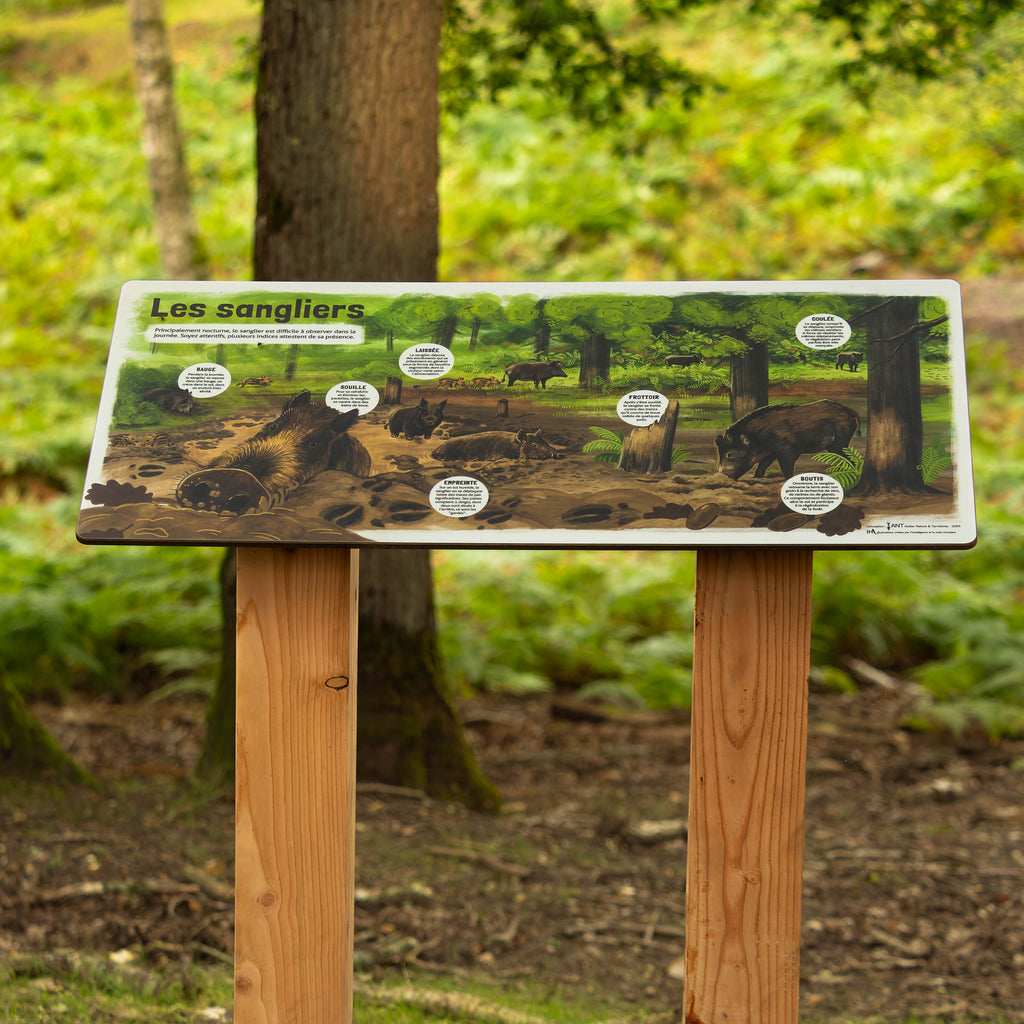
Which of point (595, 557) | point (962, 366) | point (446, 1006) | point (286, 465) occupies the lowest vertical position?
point (446, 1006)

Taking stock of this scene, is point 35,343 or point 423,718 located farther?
point 35,343

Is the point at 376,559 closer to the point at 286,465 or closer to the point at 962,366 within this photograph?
the point at 286,465

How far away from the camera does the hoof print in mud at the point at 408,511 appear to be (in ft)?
5.94

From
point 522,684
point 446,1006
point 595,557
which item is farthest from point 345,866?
point 595,557

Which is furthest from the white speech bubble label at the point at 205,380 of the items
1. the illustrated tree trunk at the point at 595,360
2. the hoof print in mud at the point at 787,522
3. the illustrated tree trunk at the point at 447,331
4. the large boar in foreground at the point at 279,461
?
the hoof print in mud at the point at 787,522

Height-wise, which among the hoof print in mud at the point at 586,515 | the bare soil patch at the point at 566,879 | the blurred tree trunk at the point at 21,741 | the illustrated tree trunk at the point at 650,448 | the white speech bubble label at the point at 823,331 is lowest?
the bare soil patch at the point at 566,879

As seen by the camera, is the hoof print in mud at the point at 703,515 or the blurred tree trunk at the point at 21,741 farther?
the blurred tree trunk at the point at 21,741

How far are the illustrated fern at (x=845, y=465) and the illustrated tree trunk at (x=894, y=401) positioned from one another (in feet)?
0.04

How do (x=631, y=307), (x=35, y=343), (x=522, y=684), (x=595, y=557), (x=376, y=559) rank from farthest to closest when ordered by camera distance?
(x=35, y=343)
(x=595, y=557)
(x=522, y=684)
(x=376, y=559)
(x=631, y=307)

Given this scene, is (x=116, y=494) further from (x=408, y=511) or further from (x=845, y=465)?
(x=845, y=465)

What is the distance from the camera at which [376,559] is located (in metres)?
3.39

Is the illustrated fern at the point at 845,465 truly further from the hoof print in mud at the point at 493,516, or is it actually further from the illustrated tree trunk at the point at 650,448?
the hoof print in mud at the point at 493,516

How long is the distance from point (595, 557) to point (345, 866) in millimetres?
6145

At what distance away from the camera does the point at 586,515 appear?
1.80 m
